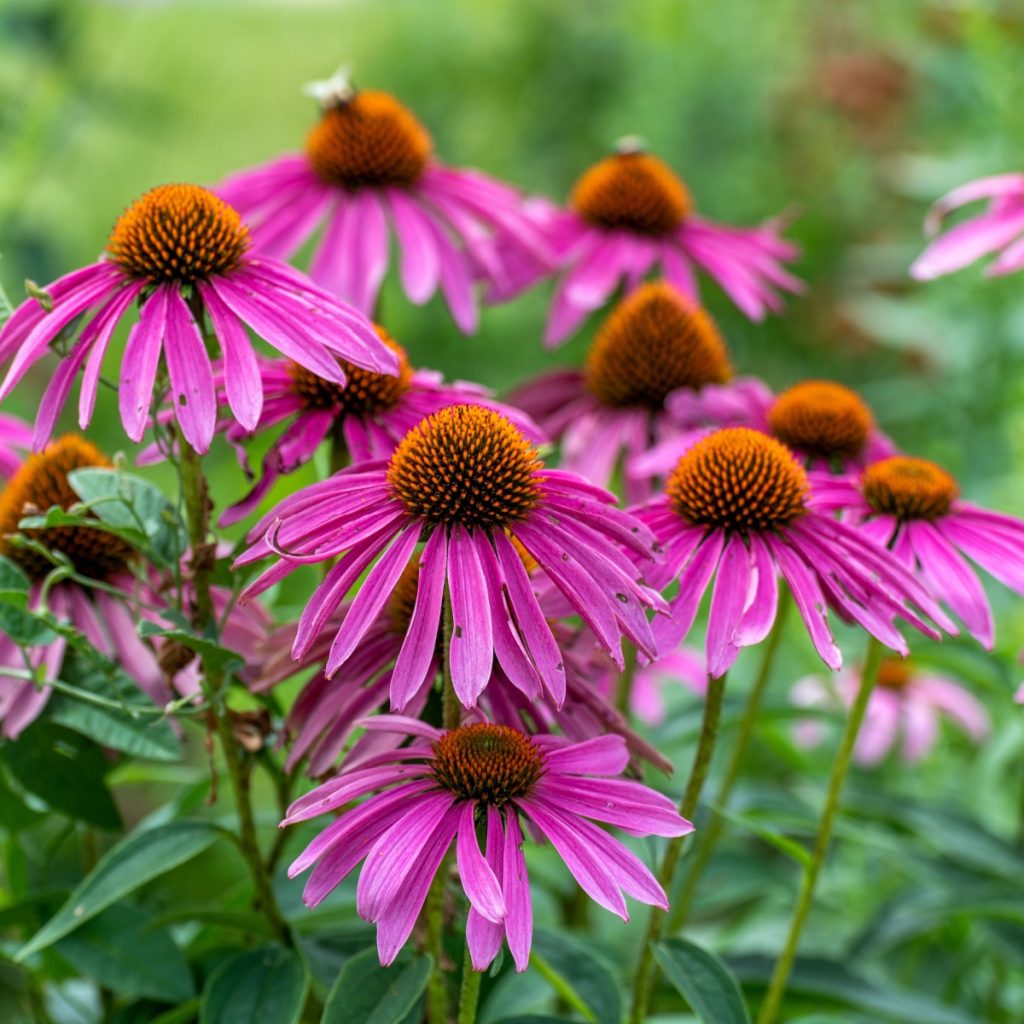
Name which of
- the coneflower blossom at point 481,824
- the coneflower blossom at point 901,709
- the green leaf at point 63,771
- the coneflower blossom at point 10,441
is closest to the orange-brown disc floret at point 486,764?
the coneflower blossom at point 481,824

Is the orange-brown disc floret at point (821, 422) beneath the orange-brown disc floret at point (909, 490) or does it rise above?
above

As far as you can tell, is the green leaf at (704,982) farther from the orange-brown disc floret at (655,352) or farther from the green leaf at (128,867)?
the orange-brown disc floret at (655,352)

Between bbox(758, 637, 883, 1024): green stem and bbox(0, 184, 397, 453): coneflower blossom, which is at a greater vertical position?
bbox(0, 184, 397, 453): coneflower blossom

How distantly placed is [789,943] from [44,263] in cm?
190

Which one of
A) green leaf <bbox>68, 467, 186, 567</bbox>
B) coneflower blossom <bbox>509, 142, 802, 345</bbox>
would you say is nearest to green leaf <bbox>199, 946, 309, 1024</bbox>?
green leaf <bbox>68, 467, 186, 567</bbox>

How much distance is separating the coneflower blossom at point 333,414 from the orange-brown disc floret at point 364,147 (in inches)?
14.3

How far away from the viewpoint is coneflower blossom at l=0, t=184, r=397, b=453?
0.74m

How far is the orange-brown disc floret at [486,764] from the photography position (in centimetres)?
68

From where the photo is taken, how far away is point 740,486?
2.64ft

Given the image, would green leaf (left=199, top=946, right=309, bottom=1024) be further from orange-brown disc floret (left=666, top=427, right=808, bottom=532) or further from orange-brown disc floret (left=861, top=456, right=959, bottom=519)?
orange-brown disc floret (left=861, top=456, right=959, bottom=519)

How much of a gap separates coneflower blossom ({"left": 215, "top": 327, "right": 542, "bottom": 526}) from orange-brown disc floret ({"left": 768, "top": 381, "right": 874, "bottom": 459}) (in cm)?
23

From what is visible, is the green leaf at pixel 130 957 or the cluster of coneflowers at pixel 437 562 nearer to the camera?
the cluster of coneflowers at pixel 437 562

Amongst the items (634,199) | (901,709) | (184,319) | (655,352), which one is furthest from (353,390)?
(901,709)

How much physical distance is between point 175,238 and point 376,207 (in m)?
0.42
